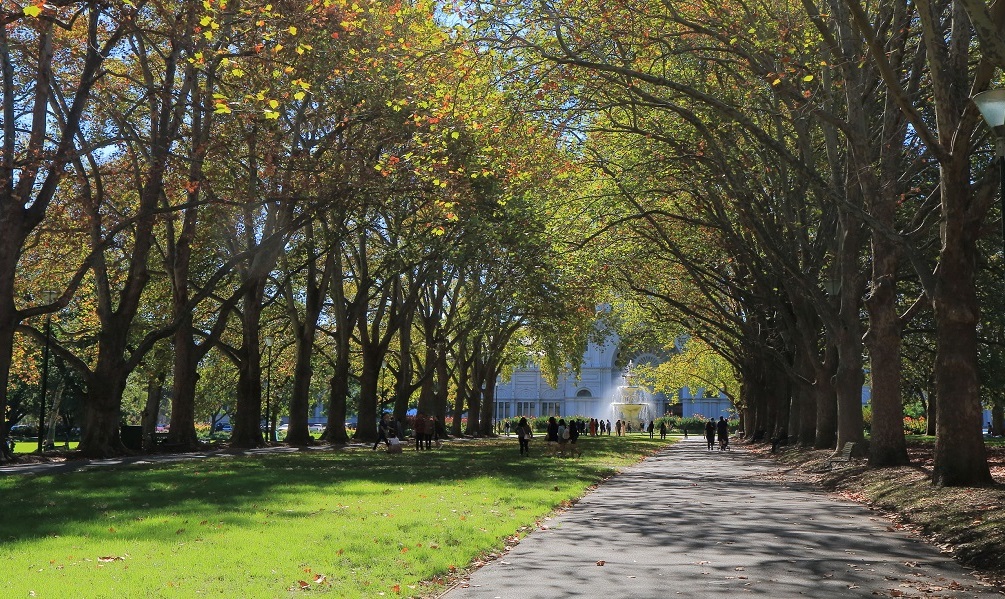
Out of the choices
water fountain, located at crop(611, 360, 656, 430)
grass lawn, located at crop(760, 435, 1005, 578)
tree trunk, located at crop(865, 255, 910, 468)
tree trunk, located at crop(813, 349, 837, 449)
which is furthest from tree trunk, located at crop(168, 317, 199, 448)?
water fountain, located at crop(611, 360, 656, 430)

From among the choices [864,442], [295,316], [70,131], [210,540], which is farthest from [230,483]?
[295,316]

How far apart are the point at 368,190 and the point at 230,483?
28.5ft

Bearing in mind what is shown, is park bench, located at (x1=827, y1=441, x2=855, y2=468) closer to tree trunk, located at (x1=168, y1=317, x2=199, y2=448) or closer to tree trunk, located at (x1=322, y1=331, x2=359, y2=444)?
tree trunk, located at (x1=168, y1=317, x2=199, y2=448)

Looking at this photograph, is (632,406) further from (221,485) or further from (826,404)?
(221,485)

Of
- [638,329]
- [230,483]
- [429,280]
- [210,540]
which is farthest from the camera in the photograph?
[638,329]

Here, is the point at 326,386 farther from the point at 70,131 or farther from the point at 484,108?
the point at 484,108

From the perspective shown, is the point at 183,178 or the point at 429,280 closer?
the point at 183,178

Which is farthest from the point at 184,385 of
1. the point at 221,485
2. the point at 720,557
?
the point at 720,557

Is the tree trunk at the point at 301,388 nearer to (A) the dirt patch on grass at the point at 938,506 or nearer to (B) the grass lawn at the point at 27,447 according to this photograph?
(B) the grass lawn at the point at 27,447

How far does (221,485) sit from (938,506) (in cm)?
1097

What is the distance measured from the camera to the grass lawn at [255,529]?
805 cm

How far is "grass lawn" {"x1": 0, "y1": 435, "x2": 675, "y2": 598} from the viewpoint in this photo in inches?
317

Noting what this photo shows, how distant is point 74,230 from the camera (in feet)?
79.0

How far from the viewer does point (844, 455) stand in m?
23.5
